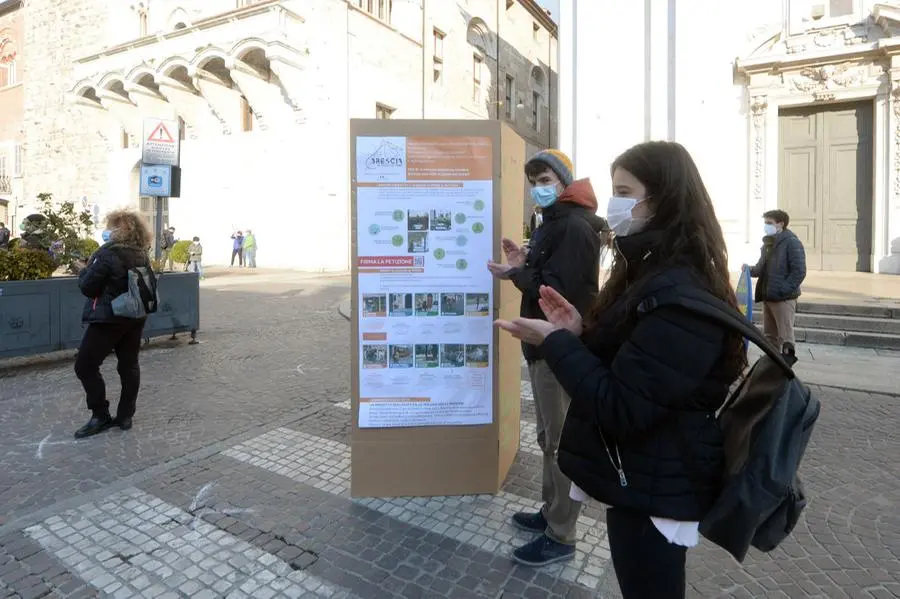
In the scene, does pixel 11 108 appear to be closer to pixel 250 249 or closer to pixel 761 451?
pixel 250 249

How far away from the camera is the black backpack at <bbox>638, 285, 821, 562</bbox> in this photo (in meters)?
1.44

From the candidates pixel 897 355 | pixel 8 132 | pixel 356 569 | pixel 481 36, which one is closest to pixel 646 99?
pixel 897 355

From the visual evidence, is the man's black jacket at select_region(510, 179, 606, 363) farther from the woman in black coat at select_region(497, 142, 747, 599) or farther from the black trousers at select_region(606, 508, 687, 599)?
the black trousers at select_region(606, 508, 687, 599)

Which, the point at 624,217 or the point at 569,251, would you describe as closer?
the point at 624,217

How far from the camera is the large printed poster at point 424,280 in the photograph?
3248 millimetres

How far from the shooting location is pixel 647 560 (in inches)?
62.8

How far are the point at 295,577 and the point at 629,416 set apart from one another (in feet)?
6.64

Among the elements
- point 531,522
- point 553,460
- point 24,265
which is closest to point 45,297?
point 24,265

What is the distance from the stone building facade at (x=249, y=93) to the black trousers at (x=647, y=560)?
22697mm

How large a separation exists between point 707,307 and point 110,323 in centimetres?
470

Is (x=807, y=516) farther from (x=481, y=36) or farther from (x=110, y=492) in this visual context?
(x=481, y=36)

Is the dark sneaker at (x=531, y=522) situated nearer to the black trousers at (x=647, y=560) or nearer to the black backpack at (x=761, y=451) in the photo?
the black trousers at (x=647, y=560)

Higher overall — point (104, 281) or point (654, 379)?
point (104, 281)

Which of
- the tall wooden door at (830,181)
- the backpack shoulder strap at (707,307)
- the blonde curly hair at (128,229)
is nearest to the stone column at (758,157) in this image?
the tall wooden door at (830,181)
